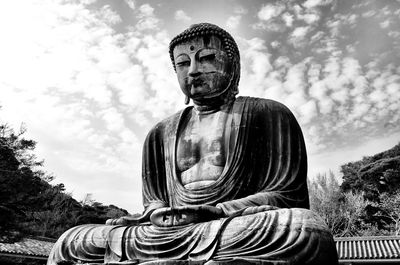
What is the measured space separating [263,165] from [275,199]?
0.68m

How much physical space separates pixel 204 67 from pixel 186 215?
7.43 ft

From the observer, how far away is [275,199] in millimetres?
4922

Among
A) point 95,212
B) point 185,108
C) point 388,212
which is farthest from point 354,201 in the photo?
point 185,108

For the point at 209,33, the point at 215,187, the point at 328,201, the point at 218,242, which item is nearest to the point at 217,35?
the point at 209,33

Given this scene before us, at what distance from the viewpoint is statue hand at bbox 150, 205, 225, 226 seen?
460cm

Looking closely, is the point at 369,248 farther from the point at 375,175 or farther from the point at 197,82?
the point at 375,175

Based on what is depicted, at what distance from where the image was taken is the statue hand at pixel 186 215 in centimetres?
460

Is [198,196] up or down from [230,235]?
up

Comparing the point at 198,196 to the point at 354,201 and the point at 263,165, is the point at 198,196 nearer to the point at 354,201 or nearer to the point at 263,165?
the point at 263,165

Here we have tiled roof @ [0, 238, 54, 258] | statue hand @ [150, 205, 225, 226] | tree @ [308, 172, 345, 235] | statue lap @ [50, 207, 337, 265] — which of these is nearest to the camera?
statue lap @ [50, 207, 337, 265]

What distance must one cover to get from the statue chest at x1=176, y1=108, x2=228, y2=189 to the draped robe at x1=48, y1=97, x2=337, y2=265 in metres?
0.10

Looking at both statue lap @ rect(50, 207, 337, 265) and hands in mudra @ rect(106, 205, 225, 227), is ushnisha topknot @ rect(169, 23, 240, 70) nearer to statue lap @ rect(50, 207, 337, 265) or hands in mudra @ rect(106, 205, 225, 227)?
hands in mudra @ rect(106, 205, 225, 227)

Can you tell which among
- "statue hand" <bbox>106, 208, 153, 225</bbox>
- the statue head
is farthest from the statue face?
"statue hand" <bbox>106, 208, 153, 225</bbox>

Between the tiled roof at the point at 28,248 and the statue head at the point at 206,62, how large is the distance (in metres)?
16.1
